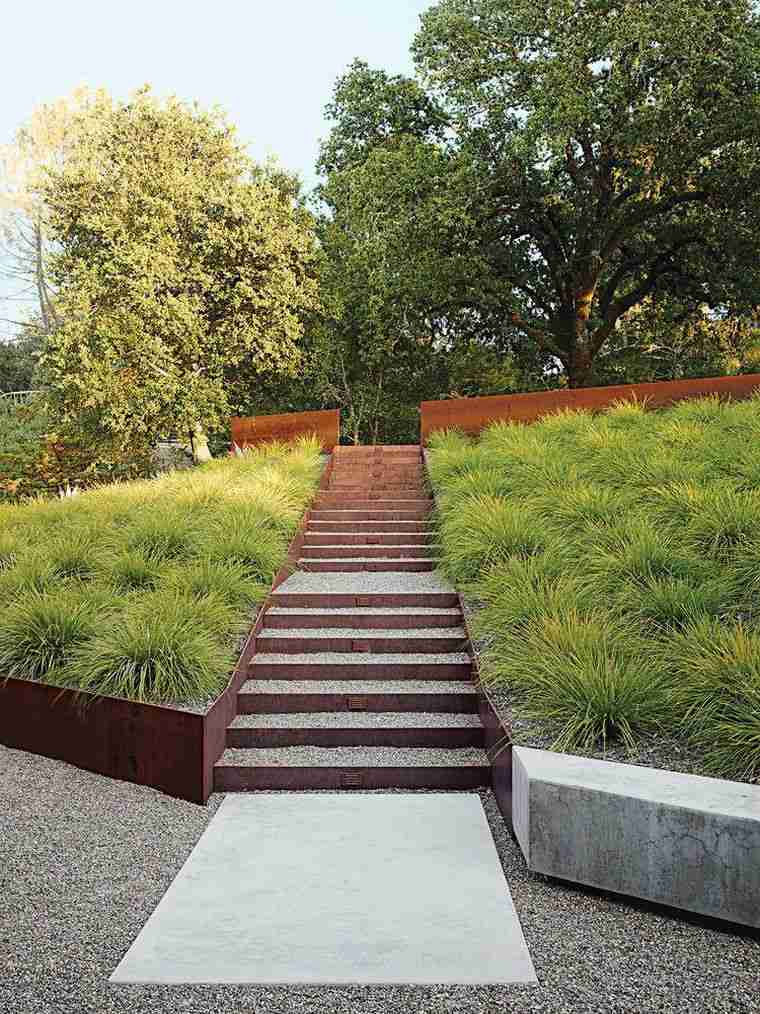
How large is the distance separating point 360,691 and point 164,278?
38.7 feet

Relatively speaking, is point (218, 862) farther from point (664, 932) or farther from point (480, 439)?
point (480, 439)

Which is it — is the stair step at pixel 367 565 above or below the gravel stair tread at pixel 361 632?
above

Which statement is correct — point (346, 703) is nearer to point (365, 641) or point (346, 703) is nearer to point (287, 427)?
point (365, 641)

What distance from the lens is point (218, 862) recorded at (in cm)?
398

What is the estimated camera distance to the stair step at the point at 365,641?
21.2 ft

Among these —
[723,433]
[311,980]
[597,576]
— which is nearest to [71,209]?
[723,433]

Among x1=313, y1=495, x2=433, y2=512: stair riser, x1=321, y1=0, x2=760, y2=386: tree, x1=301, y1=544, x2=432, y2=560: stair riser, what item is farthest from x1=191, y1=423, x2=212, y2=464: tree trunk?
x1=301, y1=544, x2=432, y2=560: stair riser

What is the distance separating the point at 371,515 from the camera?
1049 centimetres

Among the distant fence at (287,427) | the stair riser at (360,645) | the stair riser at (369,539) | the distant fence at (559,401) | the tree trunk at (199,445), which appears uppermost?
the distant fence at (559,401)

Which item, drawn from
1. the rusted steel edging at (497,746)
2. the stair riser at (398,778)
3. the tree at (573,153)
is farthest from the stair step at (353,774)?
the tree at (573,153)

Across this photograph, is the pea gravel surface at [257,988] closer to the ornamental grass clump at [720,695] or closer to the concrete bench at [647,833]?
the concrete bench at [647,833]

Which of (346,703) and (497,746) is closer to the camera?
(497,746)

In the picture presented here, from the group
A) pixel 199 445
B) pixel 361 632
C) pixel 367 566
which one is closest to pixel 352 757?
pixel 361 632

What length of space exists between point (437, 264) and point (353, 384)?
5172mm
